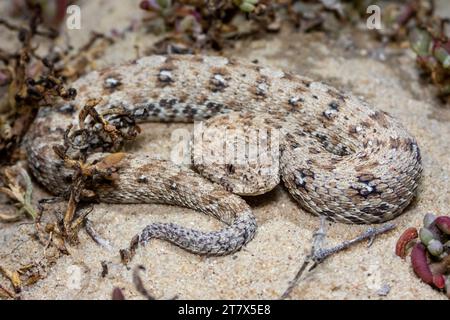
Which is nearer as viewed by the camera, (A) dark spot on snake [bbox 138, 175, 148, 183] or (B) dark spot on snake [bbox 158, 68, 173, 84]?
(A) dark spot on snake [bbox 138, 175, 148, 183]

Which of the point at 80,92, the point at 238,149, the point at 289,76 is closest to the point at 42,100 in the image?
the point at 80,92

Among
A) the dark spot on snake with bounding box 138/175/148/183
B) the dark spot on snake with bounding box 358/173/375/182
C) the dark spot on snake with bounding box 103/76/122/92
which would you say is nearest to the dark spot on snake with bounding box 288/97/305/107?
the dark spot on snake with bounding box 358/173/375/182

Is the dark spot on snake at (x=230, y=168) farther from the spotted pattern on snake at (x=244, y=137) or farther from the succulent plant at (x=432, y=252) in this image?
the succulent plant at (x=432, y=252)

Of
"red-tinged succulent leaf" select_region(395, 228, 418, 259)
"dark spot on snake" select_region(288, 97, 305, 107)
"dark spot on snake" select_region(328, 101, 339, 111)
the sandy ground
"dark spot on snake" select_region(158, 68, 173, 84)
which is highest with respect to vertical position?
"dark spot on snake" select_region(328, 101, 339, 111)

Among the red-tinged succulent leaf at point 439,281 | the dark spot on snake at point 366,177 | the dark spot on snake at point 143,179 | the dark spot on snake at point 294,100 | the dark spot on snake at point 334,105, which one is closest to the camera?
the red-tinged succulent leaf at point 439,281

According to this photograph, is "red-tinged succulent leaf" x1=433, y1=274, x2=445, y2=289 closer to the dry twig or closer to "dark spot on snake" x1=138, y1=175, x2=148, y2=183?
the dry twig

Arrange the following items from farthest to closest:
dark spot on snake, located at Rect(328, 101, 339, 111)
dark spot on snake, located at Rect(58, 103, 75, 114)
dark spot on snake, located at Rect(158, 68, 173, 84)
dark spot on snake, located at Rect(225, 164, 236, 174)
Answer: dark spot on snake, located at Rect(158, 68, 173, 84) → dark spot on snake, located at Rect(58, 103, 75, 114) → dark spot on snake, located at Rect(328, 101, 339, 111) → dark spot on snake, located at Rect(225, 164, 236, 174)

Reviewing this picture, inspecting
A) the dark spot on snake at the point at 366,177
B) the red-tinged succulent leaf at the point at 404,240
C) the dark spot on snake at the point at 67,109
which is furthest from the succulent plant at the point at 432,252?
the dark spot on snake at the point at 67,109

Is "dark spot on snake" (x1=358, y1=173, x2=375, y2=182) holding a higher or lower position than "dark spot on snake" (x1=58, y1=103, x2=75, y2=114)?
higher
